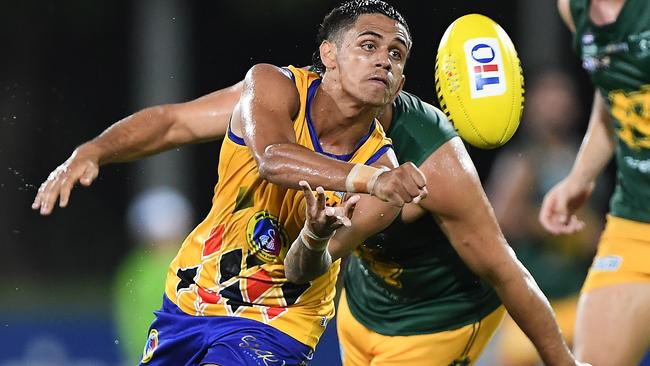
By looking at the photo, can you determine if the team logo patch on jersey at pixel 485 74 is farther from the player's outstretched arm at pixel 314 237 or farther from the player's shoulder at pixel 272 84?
the player's outstretched arm at pixel 314 237

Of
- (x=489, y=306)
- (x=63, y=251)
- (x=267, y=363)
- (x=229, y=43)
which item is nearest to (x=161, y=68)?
Result: (x=229, y=43)

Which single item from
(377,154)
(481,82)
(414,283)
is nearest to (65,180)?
(377,154)

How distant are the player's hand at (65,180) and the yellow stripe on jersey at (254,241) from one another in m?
0.48

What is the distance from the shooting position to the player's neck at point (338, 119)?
4469 mm

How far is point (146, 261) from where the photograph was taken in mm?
9227

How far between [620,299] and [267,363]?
65.8 inches

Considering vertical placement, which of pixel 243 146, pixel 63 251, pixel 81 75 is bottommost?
pixel 63 251

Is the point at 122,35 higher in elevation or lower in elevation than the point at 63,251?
higher

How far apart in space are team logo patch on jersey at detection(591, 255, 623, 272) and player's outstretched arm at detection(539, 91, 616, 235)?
1.07 ft

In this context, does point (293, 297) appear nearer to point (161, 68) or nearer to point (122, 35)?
point (161, 68)

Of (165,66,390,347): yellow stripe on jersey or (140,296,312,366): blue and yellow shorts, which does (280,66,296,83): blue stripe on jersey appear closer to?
(165,66,390,347): yellow stripe on jersey

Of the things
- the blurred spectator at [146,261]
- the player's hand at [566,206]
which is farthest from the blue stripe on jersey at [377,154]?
the blurred spectator at [146,261]

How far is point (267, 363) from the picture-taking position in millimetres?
4391

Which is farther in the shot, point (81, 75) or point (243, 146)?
point (81, 75)
